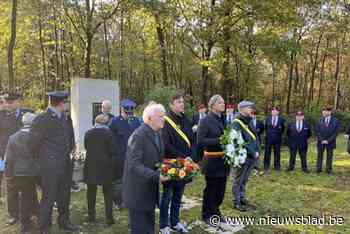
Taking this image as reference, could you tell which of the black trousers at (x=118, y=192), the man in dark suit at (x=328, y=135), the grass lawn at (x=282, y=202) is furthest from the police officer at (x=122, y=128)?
the man in dark suit at (x=328, y=135)

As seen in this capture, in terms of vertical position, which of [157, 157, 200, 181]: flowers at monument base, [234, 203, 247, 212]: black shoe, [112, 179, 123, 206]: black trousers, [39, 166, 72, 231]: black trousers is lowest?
[234, 203, 247, 212]: black shoe

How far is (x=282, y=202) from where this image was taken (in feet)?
25.0

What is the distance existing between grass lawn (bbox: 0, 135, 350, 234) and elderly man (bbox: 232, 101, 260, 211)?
0.87 ft

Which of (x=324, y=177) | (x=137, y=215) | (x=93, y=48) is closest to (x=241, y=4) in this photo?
(x=324, y=177)

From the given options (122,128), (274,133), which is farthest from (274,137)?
(122,128)

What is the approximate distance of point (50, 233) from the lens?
549cm

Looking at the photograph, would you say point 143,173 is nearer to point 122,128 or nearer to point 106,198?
point 106,198

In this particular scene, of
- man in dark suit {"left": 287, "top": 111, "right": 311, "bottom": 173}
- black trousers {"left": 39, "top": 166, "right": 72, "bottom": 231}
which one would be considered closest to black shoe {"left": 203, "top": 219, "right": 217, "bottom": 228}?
black trousers {"left": 39, "top": 166, "right": 72, "bottom": 231}

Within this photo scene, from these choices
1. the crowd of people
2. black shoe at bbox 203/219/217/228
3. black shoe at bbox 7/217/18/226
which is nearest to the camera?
the crowd of people

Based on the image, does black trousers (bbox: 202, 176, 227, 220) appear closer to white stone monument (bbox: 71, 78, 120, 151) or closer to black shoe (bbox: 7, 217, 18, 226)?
black shoe (bbox: 7, 217, 18, 226)

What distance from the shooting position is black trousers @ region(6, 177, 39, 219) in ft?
18.5

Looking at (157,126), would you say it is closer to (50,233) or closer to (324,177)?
(50,233)

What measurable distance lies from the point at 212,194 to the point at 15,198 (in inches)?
131

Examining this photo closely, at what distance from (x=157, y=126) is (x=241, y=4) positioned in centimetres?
1629
